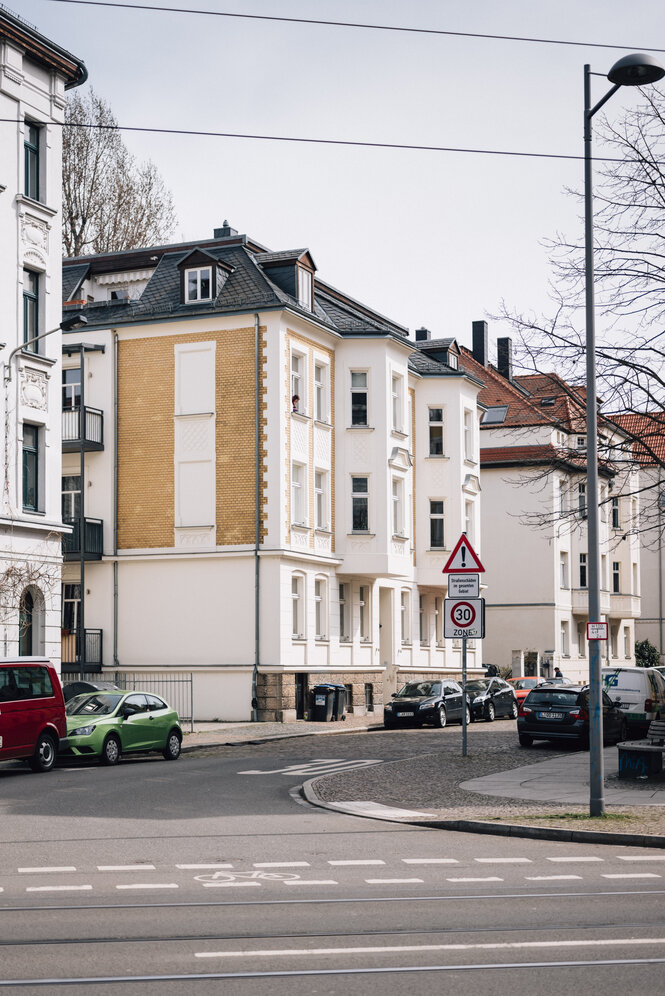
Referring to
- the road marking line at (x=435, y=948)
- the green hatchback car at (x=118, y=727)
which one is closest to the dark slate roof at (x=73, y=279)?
the green hatchback car at (x=118, y=727)

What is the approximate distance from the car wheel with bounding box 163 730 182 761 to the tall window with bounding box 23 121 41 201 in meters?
13.0

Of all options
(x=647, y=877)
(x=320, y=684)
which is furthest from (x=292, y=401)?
(x=647, y=877)

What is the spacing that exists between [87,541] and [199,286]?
26.9ft

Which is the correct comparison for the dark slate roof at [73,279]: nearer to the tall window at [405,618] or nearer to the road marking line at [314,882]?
the tall window at [405,618]

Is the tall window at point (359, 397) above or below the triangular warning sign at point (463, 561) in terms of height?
above

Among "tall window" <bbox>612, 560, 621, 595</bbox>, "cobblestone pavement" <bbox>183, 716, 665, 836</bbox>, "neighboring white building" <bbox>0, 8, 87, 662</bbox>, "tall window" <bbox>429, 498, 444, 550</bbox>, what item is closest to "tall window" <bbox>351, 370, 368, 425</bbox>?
"tall window" <bbox>429, 498, 444, 550</bbox>

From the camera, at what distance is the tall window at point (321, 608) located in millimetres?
41344

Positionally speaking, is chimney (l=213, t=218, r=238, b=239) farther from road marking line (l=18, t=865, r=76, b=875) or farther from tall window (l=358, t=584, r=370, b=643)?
road marking line (l=18, t=865, r=76, b=875)

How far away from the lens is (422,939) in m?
8.67

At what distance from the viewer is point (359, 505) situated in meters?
43.2

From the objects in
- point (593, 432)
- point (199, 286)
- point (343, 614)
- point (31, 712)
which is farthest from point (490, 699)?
point (593, 432)

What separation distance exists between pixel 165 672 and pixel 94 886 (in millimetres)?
28732

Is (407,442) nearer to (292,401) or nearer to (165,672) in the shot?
(292,401)

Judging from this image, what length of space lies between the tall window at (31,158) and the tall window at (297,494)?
12.0 m
